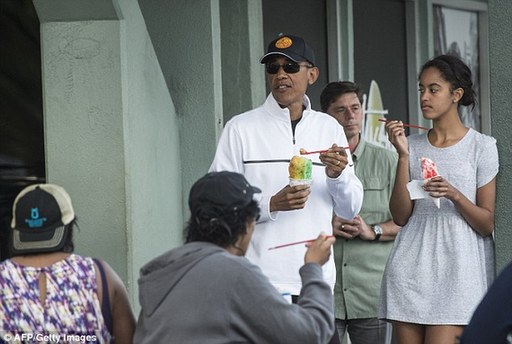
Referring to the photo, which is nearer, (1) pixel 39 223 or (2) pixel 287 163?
(1) pixel 39 223

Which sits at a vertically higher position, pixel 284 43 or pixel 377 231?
pixel 284 43

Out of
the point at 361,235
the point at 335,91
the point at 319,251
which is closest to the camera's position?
the point at 319,251

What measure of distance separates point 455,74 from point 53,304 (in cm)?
238

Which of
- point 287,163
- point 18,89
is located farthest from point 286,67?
point 18,89

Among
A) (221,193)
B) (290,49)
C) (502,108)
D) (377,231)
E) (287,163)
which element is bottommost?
(377,231)

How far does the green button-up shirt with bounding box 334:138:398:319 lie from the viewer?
657 cm

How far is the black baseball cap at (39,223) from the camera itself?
4.46 metres

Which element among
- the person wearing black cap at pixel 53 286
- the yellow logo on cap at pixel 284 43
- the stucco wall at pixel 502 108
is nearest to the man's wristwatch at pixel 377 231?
the stucco wall at pixel 502 108

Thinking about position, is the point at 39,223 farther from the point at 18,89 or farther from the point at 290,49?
the point at 18,89

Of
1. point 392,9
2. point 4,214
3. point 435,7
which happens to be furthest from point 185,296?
point 435,7

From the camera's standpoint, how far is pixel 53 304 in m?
4.39

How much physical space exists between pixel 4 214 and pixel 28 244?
12.4 feet

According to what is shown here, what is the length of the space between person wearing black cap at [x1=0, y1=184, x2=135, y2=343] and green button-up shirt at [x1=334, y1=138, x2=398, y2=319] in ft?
7.32

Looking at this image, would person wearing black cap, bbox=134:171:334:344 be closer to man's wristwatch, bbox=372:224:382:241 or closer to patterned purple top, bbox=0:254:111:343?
patterned purple top, bbox=0:254:111:343
